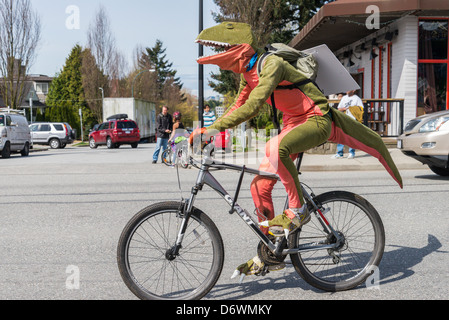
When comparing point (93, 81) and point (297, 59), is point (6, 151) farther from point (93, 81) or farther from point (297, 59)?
point (93, 81)

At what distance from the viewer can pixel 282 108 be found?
3875 millimetres

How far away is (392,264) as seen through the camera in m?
4.59

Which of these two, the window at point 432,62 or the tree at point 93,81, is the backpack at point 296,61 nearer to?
the window at point 432,62

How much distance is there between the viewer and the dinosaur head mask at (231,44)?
12.1ft

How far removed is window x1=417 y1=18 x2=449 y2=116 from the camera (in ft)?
58.5

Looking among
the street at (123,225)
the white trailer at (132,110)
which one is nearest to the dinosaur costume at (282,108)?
the street at (123,225)

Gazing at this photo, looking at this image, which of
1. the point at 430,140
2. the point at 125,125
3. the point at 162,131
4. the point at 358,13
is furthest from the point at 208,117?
the point at 125,125

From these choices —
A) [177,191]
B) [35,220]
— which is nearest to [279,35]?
[177,191]

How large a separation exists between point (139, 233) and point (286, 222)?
1.02 metres

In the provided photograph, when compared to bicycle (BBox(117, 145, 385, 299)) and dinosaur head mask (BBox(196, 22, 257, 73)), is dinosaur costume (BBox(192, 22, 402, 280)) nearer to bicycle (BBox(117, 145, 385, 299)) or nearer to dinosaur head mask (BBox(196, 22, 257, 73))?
dinosaur head mask (BBox(196, 22, 257, 73))

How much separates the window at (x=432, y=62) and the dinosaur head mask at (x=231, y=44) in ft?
51.3

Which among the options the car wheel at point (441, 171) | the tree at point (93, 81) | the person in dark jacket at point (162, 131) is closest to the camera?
the car wheel at point (441, 171)

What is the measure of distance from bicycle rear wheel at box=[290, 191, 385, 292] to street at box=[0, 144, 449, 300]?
0.38 ft
